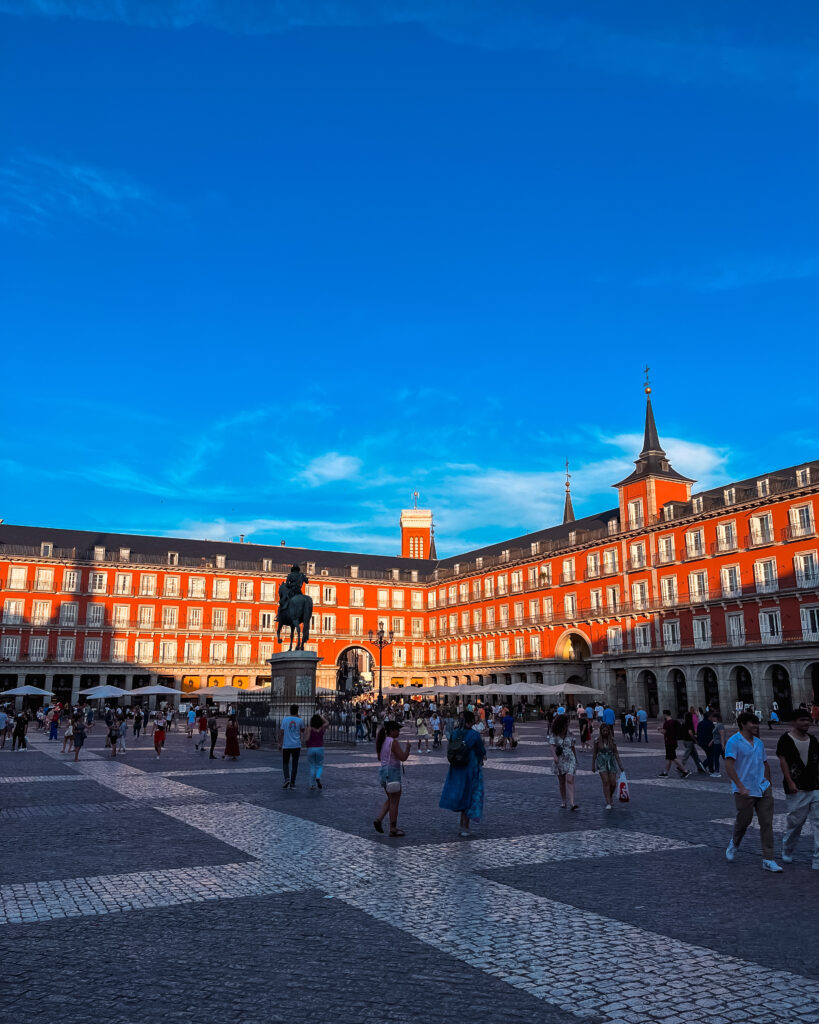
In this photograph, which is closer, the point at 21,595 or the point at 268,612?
the point at 21,595

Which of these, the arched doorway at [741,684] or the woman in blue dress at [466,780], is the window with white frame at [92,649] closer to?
the arched doorway at [741,684]

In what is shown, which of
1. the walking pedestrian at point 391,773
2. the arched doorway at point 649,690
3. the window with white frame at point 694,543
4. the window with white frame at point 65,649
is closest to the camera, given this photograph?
the walking pedestrian at point 391,773

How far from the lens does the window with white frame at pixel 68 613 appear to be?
62.2 metres

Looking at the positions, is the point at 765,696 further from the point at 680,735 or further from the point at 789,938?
the point at 789,938

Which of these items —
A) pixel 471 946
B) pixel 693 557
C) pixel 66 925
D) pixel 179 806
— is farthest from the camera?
pixel 693 557

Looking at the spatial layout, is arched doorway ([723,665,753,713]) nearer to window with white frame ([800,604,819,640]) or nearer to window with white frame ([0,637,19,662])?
window with white frame ([800,604,819,640])

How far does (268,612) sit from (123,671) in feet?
41.0

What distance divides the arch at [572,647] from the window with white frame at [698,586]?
1168 cm

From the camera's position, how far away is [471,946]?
545 cm

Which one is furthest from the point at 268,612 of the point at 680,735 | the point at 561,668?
the point at 680,735

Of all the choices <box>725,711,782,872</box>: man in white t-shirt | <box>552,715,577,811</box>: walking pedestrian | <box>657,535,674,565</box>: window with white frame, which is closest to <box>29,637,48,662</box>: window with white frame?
<box>657,535,674,565</box>: window with white frame

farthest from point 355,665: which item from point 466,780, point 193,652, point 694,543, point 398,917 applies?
point 398,917

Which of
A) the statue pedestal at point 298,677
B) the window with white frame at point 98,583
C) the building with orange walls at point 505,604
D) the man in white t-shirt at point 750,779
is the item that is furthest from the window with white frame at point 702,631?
the window with white frame at point 98,583

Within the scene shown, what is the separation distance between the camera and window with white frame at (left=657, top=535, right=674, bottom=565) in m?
50.1
